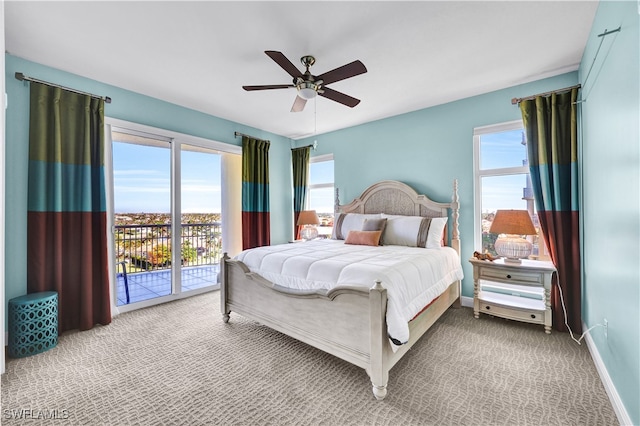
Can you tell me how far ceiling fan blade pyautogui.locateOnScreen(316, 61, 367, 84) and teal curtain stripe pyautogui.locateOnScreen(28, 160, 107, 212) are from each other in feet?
8.44

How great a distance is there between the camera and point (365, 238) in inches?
139

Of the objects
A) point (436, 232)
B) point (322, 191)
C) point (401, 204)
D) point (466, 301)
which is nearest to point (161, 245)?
point (322, 191)

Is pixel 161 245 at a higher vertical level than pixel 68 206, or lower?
lower

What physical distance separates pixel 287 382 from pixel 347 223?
241cm

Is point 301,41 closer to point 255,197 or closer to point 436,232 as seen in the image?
point 436,232

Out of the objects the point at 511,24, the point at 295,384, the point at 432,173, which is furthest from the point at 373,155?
the point at 295,384

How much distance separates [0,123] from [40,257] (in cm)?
248

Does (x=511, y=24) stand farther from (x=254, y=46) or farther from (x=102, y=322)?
(x=102, y=322)

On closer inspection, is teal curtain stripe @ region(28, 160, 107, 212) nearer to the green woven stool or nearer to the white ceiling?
the green woven stool

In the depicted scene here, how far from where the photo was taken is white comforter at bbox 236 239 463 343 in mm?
2019

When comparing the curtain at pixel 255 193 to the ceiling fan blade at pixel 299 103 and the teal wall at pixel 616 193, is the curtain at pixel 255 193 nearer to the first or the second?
the ceiling fan blade at pixel 299 103

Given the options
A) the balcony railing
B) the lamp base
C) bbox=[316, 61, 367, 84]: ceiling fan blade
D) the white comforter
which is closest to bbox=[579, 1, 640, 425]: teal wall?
the lamp base

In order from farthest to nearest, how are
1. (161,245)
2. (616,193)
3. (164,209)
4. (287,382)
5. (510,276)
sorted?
(161,245)
(164,209)
(510,276)
(287,382)
(616,193)

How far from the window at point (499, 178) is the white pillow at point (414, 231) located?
0.51 meters
